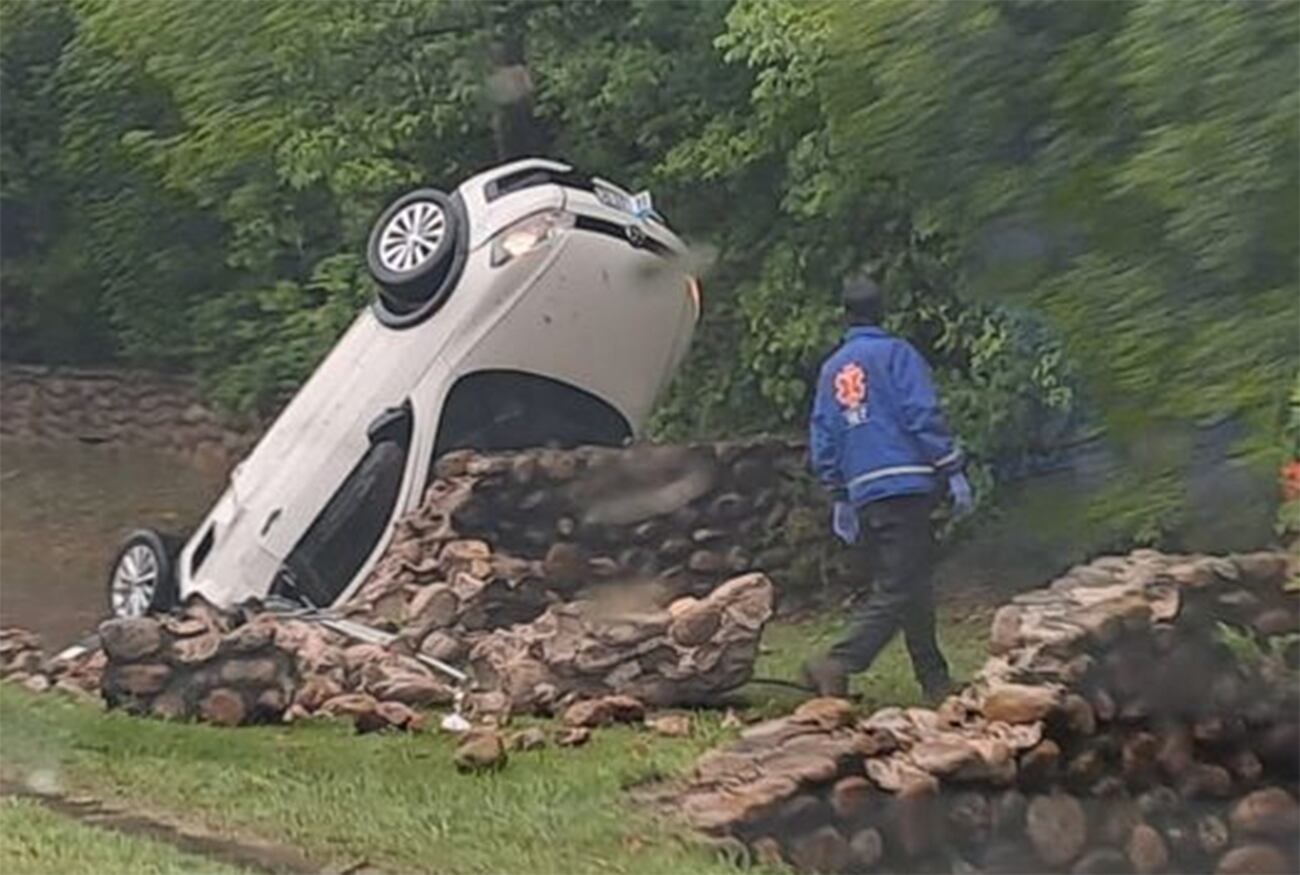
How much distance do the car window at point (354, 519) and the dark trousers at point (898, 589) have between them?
106cm

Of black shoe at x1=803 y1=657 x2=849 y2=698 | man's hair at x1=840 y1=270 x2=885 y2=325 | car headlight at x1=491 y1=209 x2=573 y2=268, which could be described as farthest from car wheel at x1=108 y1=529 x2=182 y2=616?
man's hair at x1=840 y1=270 x2=885 y2=325

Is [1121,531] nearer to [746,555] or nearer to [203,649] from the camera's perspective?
[746,555]

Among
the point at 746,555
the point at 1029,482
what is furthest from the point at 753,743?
the point at 1029,482

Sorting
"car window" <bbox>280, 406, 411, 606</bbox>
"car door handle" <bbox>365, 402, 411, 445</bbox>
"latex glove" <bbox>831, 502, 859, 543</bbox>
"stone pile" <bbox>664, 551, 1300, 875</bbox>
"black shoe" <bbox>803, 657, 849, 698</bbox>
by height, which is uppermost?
"car door handle" <bbox>365, 402, 411, 445</bbox>

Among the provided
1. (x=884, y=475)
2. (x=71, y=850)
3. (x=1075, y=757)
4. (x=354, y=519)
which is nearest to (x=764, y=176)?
(x=884, y=475)

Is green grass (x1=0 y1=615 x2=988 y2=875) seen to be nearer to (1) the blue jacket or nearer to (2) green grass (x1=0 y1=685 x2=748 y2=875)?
(2) green grass (x1=0 y1=685 x2=748 y2=875)

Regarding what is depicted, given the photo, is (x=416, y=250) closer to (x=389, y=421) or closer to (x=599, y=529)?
(x=389, y=421)

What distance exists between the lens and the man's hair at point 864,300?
584 cm

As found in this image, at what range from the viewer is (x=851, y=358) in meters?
5.84

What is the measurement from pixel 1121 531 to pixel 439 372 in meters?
1.52

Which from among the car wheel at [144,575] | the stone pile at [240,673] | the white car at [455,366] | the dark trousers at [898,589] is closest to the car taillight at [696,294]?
the white car at [455,366]

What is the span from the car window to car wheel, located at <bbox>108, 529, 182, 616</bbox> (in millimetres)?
301

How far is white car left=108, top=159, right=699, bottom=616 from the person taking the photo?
→ 600cm

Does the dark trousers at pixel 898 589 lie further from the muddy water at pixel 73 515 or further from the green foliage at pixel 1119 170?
the muddy water at pixel 73 515
